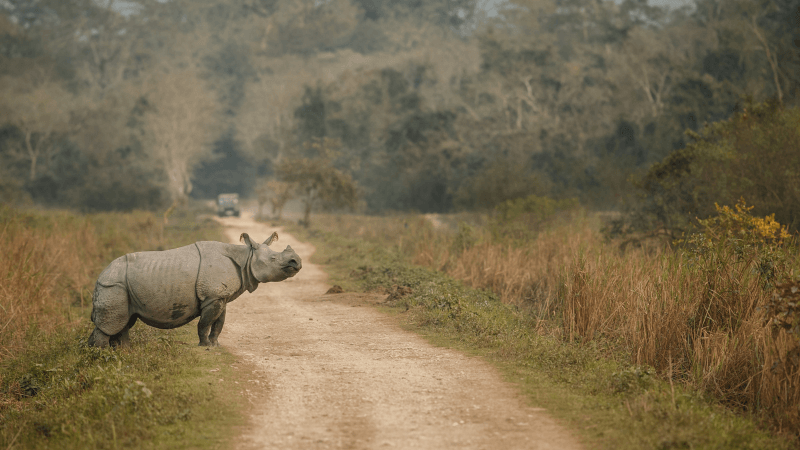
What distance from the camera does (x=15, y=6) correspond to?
211 feet

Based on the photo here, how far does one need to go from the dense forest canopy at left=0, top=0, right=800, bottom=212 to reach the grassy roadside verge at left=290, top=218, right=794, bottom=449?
22.2 meters

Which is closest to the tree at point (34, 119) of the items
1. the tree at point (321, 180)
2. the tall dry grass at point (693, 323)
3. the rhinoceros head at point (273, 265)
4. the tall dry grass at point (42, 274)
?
the tree at point (321, 180)

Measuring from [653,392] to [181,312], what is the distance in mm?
4667

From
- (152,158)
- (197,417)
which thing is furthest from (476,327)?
(152,158)

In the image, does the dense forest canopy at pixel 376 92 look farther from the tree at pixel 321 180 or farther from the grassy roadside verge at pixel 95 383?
the grassy roadside verge at pixel 95 383

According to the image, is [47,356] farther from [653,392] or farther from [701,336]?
[701,336]

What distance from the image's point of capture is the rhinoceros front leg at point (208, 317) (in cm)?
771

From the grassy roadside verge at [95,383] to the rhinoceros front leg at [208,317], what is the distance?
168 millimetres

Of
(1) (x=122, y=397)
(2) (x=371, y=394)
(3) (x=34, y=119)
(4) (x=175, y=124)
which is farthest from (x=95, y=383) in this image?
(4) (x=175, y=124)

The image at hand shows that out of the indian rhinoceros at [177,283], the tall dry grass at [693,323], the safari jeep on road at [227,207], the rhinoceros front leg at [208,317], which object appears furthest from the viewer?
the safari jeep on road at [227,207]

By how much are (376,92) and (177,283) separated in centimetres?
Answer: 4824

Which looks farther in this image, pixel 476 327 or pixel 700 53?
pixel 700 53

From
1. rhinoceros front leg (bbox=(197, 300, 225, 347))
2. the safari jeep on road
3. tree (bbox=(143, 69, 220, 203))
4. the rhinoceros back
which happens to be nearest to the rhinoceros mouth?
rhinoceros front leg (bbox=(197, 300, 225, 347))

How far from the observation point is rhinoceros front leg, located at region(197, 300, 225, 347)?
7709mm
